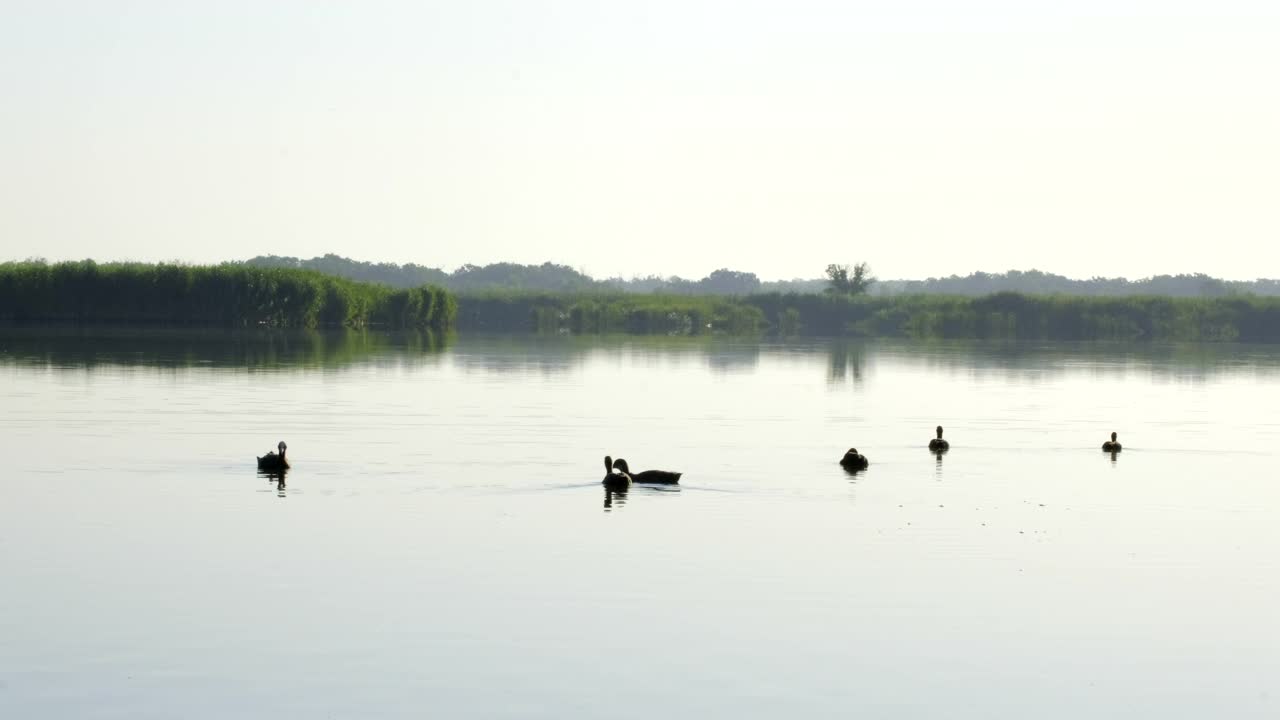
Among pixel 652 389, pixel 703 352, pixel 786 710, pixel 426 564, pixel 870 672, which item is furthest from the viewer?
pixel 703 352

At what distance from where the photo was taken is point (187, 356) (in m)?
72.8

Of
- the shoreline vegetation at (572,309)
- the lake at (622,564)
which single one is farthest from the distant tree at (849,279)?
the lake at (622,564)

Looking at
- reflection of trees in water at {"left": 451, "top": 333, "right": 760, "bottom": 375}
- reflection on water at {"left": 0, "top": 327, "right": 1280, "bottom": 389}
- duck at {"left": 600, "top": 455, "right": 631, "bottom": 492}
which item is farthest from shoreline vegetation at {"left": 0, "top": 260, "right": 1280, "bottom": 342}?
duck at {"left": 600, "top": 455, "right": 631, "bottom": 492}

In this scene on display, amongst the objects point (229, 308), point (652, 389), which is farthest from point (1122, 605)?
point (229, 308)

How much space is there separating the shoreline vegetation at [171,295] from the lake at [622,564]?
244 feet

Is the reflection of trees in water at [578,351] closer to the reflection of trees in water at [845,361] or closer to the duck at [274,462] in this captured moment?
the reflection of trees in water at [845,361]

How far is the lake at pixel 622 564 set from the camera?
Answer: 51.8ft

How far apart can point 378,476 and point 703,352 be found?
63.5m

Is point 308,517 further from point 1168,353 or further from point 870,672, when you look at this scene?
point 1168,353

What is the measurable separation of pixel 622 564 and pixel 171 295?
347 ft

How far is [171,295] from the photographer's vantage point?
122 meters

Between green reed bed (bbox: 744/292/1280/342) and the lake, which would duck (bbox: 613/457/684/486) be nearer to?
the lake

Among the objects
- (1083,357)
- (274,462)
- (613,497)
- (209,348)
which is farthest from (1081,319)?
(274,462)

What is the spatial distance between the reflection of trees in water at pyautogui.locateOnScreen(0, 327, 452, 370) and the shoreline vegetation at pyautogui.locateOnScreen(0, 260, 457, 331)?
27.5 feet
